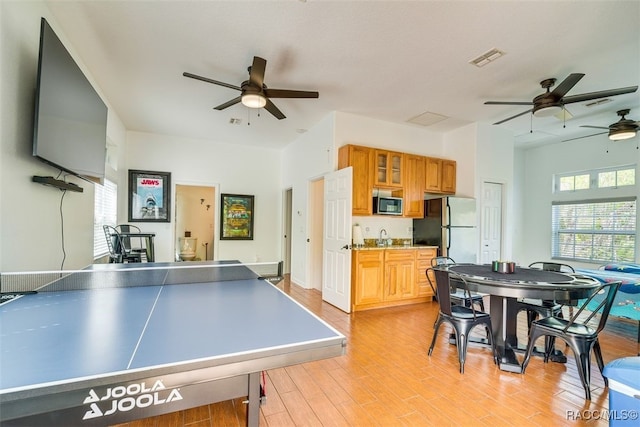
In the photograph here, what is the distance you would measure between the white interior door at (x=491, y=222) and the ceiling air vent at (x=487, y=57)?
253cm

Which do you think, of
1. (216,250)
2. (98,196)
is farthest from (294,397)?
(216,250)

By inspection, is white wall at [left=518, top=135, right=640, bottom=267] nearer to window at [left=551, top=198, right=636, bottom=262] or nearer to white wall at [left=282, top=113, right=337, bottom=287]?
window at [left=551, top=198, right=636, bottom=262]

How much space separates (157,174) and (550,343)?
6.53 meters

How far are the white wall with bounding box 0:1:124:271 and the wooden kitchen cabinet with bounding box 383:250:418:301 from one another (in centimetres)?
380

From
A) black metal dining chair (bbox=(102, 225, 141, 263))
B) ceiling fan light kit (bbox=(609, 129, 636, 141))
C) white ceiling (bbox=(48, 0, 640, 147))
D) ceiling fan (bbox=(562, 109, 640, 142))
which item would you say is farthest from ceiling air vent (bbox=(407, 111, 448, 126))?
black metal dining chair (bbox=(102, 225, 141, 263))

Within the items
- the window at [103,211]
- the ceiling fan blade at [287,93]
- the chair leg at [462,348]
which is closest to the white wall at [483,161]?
the chair leg at [462,348]

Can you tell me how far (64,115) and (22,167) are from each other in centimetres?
49

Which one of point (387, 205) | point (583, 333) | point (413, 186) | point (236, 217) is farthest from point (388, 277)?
point (236, 217)

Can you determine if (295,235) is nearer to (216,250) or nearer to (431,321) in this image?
(216,250)

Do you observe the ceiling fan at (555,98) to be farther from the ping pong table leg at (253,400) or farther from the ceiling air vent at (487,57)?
the ping pong table leg at (253,400)

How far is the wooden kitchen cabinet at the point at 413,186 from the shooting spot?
Result: 4750 millimetres

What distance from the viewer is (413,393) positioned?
6.93ft

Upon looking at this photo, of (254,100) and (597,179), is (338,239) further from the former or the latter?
(597,179)

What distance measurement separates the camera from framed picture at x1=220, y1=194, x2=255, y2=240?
6266mm
